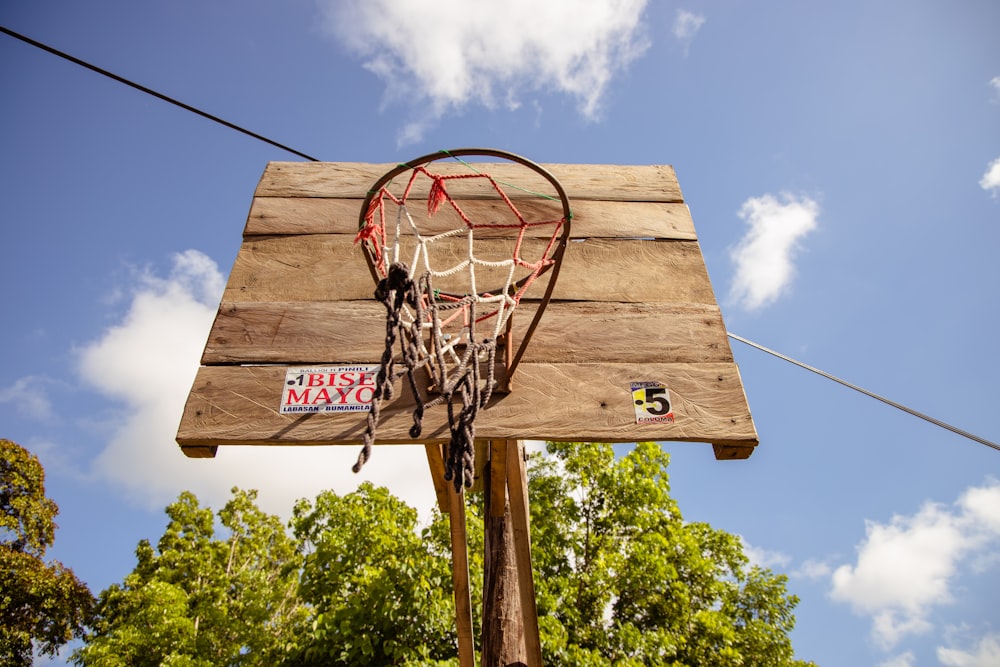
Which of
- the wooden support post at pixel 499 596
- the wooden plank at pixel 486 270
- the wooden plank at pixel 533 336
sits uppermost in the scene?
the wooden plank at pixel 486 270

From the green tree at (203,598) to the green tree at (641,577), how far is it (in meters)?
4.52

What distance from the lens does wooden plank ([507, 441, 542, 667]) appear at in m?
3.27

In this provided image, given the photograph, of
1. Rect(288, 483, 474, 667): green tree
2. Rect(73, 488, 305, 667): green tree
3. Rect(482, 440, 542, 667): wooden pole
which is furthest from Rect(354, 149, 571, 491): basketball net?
Rect(73, 488, 305, 667): green tree

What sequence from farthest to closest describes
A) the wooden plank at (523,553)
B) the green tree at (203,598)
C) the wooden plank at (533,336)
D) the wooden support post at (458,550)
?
the green tree at (203,598) → the wooden support post at (458,550) → the wooden plank at (523,553) → the wooden plank at (533,336)

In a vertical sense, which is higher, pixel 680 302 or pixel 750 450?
pixel 680 302

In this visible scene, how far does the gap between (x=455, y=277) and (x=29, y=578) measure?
1348cm

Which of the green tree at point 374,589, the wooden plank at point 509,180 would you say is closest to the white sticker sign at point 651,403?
the wooden plank at point 509,180

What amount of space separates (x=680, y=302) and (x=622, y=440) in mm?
872

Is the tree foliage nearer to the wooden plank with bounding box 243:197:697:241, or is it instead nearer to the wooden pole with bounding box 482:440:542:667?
the wooden pole with bounding box 482:440:542:667

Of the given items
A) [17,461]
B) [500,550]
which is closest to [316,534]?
[500,550]

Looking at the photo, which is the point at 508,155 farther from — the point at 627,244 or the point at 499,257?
the point at 627,244

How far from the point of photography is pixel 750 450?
2.36 meters

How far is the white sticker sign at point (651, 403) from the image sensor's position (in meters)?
2.38

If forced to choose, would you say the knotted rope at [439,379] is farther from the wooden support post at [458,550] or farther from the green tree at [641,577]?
the green tree at [641,577]
